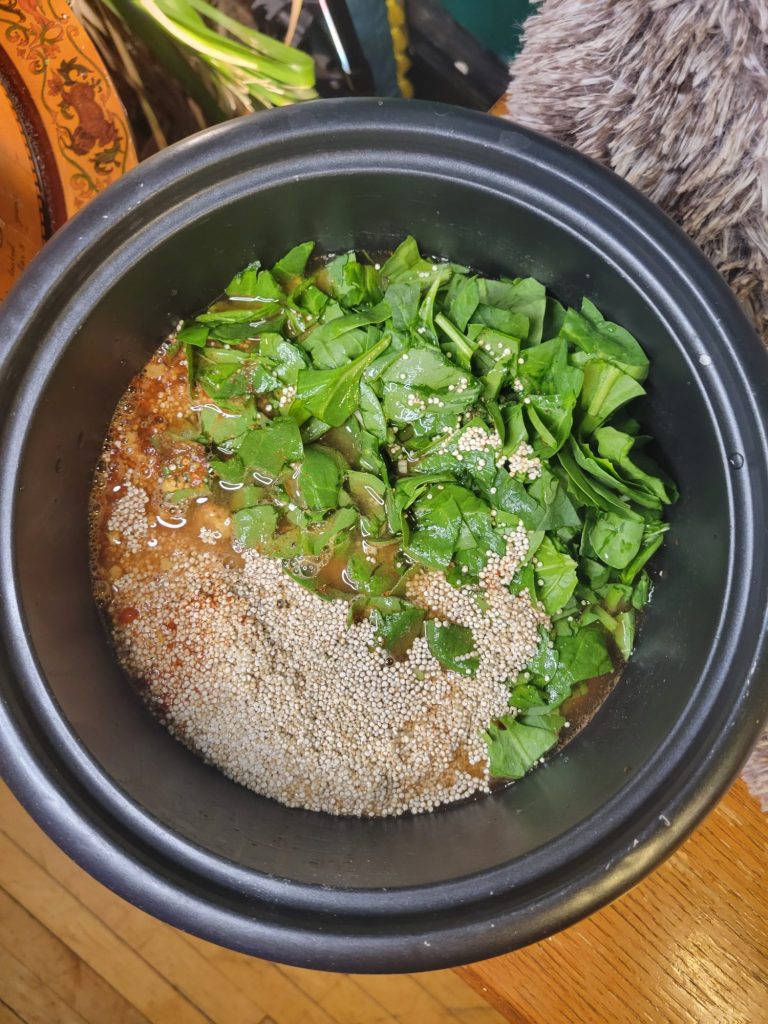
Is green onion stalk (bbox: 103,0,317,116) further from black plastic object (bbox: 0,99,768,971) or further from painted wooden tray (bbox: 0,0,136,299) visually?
black plastic object (bbox: 0,99,768,971)

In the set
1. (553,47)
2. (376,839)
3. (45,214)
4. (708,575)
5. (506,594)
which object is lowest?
(376,839)

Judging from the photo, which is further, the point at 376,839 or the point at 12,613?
the point at 376,839

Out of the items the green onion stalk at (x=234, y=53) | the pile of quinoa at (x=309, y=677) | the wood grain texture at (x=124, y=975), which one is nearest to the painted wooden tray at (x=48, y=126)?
the green onion stalk at (x=234, y=53)

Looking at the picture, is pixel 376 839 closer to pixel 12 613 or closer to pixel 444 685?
pixel 444 685

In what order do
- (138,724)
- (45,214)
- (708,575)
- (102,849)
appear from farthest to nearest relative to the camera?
(45,214) → (138,724) → (708,575) → (102,849)

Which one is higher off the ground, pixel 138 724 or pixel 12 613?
pixel 12 613

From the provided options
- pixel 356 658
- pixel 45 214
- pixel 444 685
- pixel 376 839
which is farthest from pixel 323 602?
pixel 45 214

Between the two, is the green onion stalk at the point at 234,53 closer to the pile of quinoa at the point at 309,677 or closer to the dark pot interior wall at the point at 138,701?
the dark pot interior wall at the point at 138,701

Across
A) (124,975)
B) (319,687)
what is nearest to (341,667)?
(319,687)
